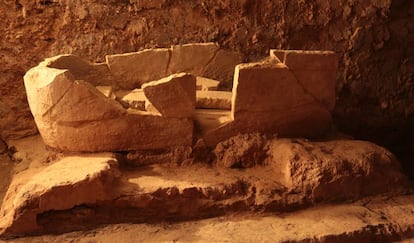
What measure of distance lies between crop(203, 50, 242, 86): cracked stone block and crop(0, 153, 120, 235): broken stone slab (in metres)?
1.64

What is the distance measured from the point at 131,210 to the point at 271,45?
2.84 m

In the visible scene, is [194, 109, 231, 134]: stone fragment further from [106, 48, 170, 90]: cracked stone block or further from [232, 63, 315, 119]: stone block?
[106, 48, 170, 90]: cracked stone block

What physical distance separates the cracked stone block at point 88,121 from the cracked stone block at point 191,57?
927 millimetres


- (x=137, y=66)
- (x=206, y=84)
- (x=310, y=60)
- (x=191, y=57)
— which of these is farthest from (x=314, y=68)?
(x=137, y=66)

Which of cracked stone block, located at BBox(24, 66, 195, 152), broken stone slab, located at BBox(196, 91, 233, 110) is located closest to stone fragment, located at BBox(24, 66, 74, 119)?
cracked stone block, located at BBox(24, 66, 195, 152)

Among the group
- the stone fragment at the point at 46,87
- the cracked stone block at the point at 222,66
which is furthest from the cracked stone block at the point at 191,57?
the stone fragment at the point at 46,87

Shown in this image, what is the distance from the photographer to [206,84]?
4.01 meters

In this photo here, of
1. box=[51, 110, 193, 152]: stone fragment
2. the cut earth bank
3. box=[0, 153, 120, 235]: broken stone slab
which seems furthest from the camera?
box=[51, 110, 193, 152]: stone fragment

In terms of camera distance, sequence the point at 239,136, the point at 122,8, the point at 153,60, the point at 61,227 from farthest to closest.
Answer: the point at 122,8
the point at 153,60
the point at 239,136
the point at 61,227

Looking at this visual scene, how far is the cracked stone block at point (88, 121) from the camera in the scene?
3033 millimetres

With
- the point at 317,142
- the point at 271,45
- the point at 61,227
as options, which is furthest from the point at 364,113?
the point at 61,227

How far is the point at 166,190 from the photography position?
2.83 metres

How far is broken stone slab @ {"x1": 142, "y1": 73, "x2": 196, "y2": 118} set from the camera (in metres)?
3.14

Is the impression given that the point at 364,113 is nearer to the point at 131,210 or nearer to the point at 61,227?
the point at 131,210
